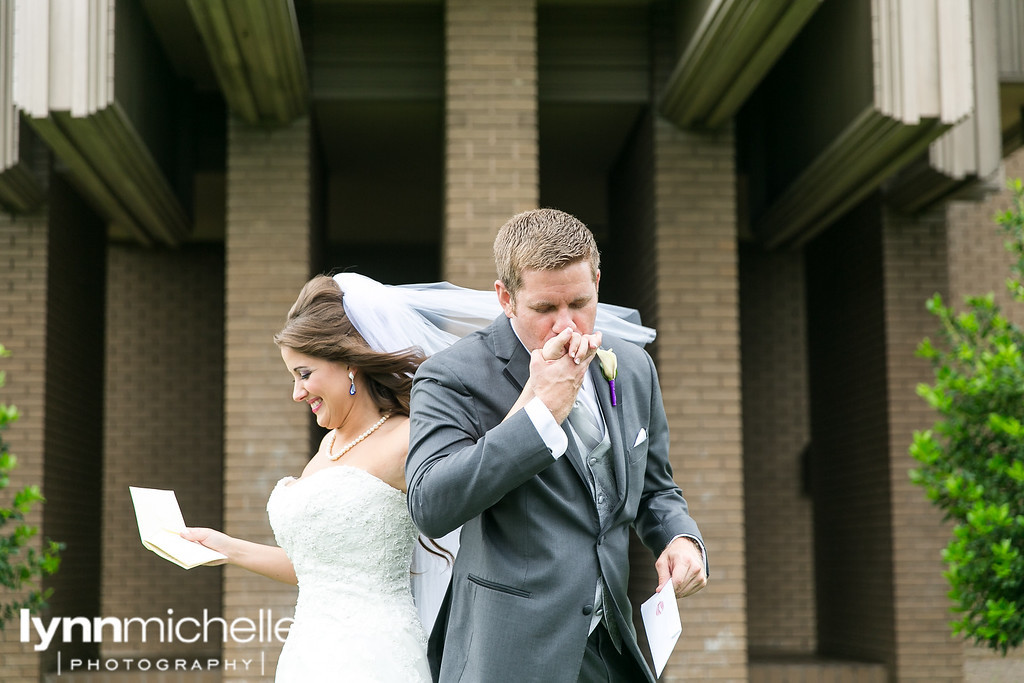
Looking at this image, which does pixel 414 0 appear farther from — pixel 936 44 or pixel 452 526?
pixel 452 526

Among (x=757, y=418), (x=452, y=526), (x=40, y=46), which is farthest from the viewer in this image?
(x=757, y=418)

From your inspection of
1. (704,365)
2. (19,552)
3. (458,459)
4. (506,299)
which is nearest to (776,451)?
(704,365)

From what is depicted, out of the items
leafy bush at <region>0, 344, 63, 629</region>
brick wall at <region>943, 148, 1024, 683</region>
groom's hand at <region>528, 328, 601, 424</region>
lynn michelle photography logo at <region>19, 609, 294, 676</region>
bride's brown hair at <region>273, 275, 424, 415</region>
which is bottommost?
lynn michelle photography logo at <region>19, 609, 294, 676</region>

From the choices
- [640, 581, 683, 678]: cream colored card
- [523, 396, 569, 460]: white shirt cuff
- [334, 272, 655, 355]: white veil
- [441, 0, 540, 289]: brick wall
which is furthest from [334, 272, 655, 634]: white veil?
[441, 0, 540, 289]: brick wall

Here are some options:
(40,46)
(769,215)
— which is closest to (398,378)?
(40,46)

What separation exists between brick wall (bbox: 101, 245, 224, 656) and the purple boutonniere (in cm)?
868

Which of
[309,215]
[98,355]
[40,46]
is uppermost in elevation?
[40,46]

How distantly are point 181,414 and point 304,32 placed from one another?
458 centimetres

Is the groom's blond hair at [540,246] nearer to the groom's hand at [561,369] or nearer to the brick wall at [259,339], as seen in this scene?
the groom's hand at [561,369]

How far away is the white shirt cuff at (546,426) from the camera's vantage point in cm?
223

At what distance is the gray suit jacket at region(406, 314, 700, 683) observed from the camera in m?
2.38

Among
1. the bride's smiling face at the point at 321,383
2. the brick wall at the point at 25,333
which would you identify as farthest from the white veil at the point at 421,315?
the brick wall at the point at 25,333

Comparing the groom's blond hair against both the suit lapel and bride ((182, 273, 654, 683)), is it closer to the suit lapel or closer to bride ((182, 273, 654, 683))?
the suit lapel

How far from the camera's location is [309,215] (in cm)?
760
